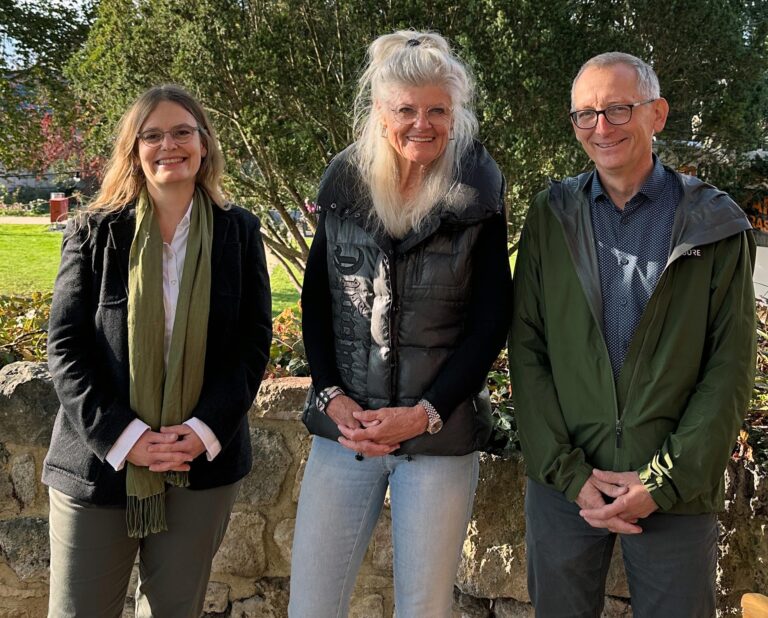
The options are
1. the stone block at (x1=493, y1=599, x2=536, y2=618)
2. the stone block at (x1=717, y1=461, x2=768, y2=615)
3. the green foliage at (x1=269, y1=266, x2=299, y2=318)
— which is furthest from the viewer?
the green foliage at (x1=269, y1=266, x2=299, y2=318)

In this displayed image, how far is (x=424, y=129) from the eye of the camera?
2160 millimetres

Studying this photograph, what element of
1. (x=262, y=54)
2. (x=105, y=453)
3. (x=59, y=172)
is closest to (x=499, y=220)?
(x=105, y=453)

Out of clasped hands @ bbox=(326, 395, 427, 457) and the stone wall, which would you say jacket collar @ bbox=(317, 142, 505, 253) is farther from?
the stone wall

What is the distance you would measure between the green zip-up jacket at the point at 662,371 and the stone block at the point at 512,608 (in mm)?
944

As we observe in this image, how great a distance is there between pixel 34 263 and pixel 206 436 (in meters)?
12.1

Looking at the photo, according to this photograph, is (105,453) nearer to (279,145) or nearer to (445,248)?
(445,248)

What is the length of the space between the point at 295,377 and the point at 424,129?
138 centimetres

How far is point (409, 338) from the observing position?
2182 millimetres

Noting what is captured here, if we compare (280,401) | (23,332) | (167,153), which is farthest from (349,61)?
(167,153)

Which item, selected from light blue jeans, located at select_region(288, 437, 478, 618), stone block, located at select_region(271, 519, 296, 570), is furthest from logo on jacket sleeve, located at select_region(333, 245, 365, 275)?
stone block, located at select_region(271, 519, 296, 570)

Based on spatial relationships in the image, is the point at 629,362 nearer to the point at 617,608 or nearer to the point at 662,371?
the point at 662,371

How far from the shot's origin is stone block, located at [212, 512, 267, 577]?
307 cm

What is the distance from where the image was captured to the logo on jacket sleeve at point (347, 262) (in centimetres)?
225

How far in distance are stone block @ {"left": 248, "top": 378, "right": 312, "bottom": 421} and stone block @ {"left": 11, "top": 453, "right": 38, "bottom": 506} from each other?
842 mm
